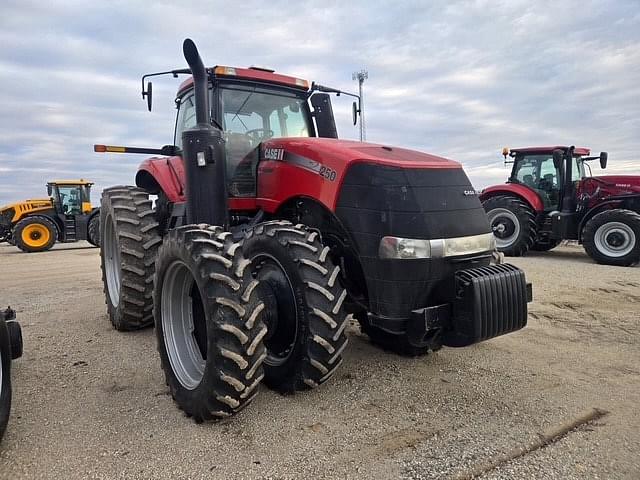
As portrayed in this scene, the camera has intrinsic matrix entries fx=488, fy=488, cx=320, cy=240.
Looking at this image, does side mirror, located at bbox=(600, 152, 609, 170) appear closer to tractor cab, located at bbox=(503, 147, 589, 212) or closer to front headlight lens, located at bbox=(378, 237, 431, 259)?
tractor cab, located at bbox=(503, 147, 589, 212)

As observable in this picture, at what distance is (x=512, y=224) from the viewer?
10.6m

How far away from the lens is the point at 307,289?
9.45ft

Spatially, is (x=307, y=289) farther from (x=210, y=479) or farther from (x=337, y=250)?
(x=210, y=479)

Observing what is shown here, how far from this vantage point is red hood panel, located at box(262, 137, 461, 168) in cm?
314

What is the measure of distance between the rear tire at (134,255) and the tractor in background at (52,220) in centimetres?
1149

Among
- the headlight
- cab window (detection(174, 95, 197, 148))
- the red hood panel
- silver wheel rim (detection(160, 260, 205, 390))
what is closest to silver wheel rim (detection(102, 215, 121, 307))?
cab window (detection(174, 95, 197, 148))

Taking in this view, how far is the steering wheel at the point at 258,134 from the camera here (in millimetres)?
4262

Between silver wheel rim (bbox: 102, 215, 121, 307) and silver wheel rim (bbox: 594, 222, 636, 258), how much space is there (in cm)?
868

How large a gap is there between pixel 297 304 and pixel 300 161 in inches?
43.2

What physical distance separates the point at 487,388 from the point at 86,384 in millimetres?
→ 2812

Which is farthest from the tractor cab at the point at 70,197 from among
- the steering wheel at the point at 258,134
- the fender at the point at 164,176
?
the steering wheel at the point at 258,134

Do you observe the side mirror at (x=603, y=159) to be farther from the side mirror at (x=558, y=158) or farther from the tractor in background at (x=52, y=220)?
the tractor in background at (x=52, y=220)

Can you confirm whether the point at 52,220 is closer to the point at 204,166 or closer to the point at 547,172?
the point at 204,166

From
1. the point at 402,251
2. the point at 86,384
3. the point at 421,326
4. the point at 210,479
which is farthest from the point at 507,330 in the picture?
the point at 86,384
